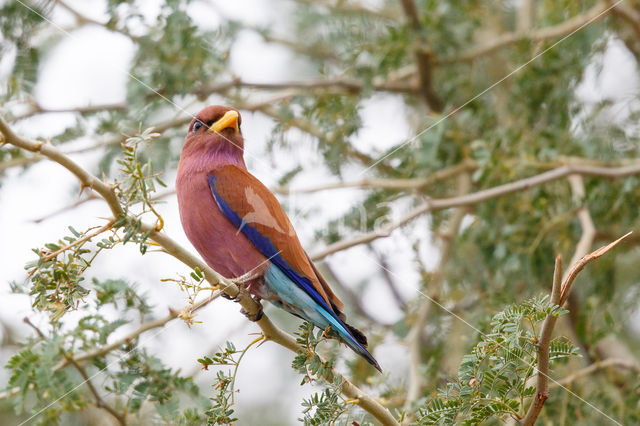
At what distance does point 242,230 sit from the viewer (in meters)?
1.24

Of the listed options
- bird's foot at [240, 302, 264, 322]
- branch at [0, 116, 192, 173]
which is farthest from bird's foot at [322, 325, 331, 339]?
branch at [0, 116, 192, 173]

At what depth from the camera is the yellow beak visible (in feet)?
4.16

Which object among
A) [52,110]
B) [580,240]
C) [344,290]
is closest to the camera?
[344,290]

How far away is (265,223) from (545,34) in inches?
77.3

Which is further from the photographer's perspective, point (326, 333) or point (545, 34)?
point (545, 34)

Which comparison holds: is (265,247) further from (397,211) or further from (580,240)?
(580,240)

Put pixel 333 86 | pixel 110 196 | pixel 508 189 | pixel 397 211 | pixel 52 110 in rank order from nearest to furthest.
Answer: pixel 110 196
pixel 52 110
pixel 397 211
pixel 508 189
pixel 333 86

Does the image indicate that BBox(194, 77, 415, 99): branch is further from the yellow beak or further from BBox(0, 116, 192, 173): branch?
the yellow beak

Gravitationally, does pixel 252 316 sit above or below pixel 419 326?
below

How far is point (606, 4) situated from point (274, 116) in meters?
1.46

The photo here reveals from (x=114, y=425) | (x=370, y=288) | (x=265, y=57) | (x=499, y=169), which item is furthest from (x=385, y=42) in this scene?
(x=114, y=425)


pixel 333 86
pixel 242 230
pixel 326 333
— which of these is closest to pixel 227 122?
pixel 242 230

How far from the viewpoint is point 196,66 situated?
230 cm

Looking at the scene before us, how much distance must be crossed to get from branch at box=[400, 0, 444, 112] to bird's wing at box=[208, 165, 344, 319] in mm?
1886
